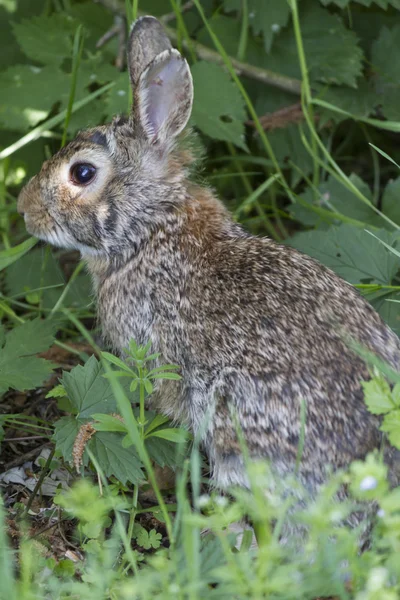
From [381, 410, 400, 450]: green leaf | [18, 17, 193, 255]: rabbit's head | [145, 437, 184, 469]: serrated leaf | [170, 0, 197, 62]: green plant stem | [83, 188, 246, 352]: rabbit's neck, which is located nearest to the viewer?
[381, 410, 400, 450]: green leaf

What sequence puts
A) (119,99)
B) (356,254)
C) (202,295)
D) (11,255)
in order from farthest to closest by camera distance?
(119,99) < (356,254) < (11,255) < (202,295)

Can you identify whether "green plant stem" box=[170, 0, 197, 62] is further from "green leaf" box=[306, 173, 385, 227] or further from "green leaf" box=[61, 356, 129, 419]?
"green leaf" box=[61, 356, 129, 419]

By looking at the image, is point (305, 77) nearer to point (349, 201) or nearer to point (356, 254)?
point (349, 201)

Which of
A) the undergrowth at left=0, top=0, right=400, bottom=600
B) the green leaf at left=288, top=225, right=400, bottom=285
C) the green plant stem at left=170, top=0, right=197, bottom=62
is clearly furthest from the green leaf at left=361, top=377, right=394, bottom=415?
the green plant stem at left=170, top=0, right=197, bottom=62

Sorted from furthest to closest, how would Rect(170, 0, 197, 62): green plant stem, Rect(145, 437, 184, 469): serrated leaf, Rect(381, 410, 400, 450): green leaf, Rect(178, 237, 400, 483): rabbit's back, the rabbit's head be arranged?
Rect(170, 0, 197, 62): green plant stem < the rabbit's head < Rect(145, 437, 184, 469): serrated leaf < Rect(178, 237, 400, 483): rabbit's back < Rect(381, 410, 400, 450): green leaf

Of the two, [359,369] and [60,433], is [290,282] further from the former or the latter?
[60,433]

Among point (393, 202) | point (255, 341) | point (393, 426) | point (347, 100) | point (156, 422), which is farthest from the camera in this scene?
point (347, 100)

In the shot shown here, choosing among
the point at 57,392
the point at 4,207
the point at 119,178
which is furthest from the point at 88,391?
the point at 4,207
